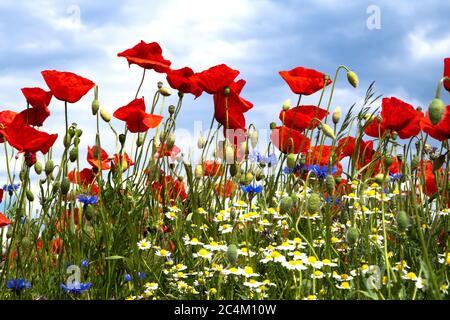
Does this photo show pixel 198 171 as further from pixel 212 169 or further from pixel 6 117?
pixel 6 117

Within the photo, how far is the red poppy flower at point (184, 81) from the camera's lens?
109 inches

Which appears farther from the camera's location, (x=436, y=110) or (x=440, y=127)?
(x=440, y=127)

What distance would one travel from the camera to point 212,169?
2916 mm

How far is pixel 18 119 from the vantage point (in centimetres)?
268

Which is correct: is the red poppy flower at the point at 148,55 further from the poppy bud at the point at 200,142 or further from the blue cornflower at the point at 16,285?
the blue cornflower at the point at 16,285

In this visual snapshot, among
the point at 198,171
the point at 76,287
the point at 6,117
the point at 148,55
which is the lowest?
the point at 76,287

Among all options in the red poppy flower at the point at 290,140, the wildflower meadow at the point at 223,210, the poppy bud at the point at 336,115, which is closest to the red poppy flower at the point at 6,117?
the wildflower meadow at the point at 223,210

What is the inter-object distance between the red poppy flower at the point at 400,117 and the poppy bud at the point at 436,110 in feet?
3.03

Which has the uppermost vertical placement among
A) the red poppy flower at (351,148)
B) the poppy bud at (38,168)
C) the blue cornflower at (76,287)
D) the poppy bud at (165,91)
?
the poppy bud at (165,91)

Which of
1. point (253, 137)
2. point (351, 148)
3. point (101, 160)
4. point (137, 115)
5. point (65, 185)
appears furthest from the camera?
point (351, 148)

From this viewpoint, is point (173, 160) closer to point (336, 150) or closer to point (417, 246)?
point (336, 150)

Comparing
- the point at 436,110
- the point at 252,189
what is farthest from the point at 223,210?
→ the point at 436,110

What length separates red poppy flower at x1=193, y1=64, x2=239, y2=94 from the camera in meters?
2.66

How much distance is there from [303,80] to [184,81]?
0.51 meters
